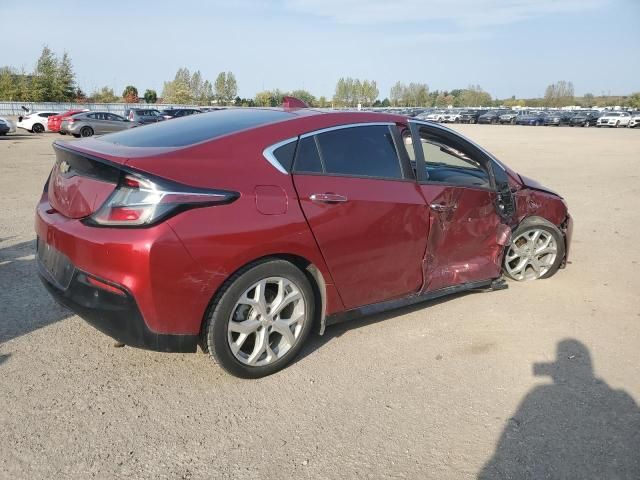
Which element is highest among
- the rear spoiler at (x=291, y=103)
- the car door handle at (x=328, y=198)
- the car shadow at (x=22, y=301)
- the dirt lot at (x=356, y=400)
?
the rear spoiler at (x=291, y=103)

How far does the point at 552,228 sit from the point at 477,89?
146906mm

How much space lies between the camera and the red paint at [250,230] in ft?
9.37

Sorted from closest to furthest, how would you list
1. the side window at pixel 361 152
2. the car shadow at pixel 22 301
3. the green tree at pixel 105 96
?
the side window at pixel 361 152
the car shadow at pixel 22 301
the green tree at pixel 105 96

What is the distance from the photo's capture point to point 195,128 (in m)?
3.60

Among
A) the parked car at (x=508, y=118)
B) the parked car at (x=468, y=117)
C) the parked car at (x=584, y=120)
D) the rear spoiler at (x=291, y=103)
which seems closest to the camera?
the rear spoiler at (x=291, y=103)

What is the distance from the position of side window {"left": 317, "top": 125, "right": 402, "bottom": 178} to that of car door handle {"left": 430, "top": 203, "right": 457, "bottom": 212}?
14.6 inches

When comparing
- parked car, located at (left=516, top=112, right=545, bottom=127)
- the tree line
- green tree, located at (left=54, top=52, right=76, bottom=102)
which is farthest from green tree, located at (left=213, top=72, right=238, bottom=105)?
parked car, located at (left=516, top=112, right=545, bottom=127)

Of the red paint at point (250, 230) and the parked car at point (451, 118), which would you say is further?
the parked car at point (451, 118)

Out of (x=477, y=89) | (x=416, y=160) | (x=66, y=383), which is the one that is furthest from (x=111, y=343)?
(x=477, y=89)

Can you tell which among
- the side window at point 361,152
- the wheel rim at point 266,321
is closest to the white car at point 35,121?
the side window at point 361,152

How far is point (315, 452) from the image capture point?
2672 mm

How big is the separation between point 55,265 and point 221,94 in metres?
97.3

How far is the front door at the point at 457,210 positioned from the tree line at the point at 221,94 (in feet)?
5.66

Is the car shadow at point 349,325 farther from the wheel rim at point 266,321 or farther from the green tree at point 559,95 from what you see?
the green tree at point 559,95
